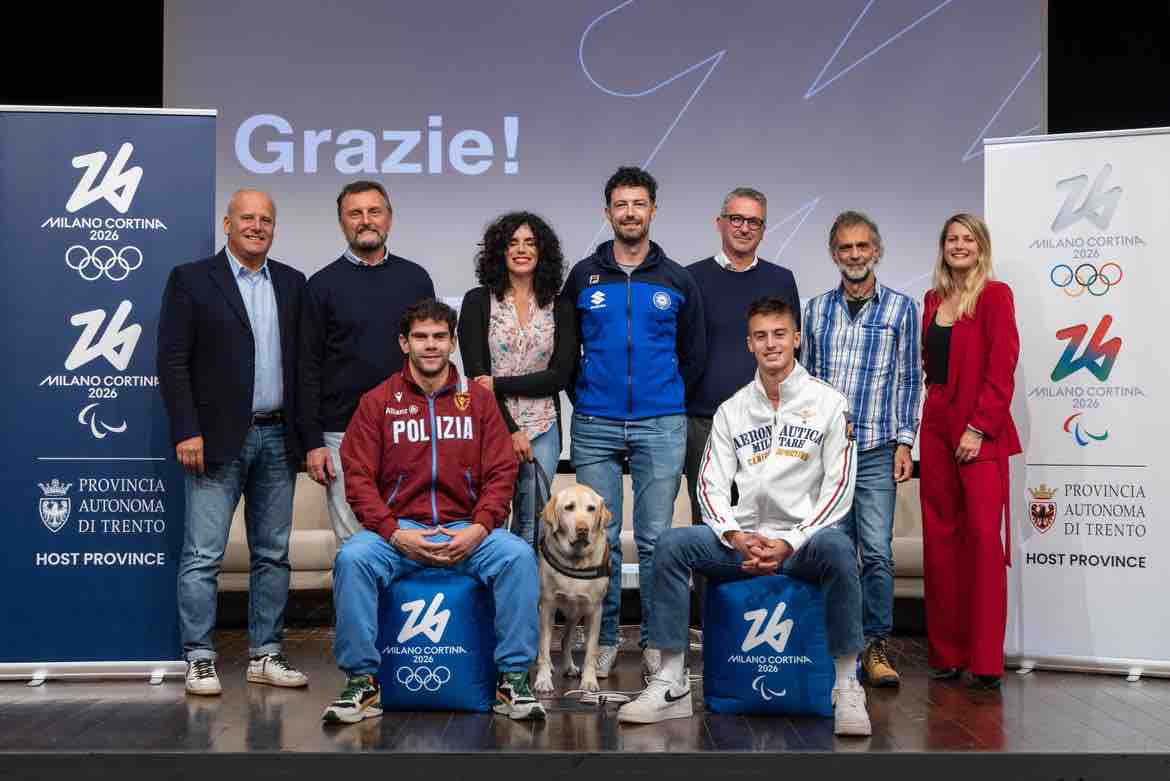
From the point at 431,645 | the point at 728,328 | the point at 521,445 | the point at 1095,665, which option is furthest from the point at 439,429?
the point at 1095,665

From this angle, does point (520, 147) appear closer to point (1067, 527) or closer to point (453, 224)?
point (453, 224)

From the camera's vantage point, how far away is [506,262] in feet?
14.5

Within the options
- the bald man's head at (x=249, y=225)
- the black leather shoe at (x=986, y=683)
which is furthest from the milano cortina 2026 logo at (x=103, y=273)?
the black leather shoe at (x=986, y=683)

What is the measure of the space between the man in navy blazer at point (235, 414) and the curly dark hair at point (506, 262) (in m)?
0.73

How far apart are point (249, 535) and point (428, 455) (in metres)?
0.89

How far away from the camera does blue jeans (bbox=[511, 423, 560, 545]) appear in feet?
14.5

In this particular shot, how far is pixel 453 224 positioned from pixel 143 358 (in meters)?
2.52

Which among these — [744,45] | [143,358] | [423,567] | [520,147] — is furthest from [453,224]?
[423,567]

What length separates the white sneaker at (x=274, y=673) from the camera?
4297 mm

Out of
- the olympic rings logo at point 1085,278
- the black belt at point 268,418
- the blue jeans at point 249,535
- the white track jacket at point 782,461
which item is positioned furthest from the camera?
the olympic rings logo at point 1085,278

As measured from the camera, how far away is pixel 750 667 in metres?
3.80

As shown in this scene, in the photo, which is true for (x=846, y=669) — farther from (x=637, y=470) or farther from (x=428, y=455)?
(x=428, y=455)

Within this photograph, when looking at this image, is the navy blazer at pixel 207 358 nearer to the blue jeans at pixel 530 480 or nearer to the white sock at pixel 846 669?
the blue jeans at pixel 530 480

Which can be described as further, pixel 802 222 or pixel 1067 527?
pixel 802 222
